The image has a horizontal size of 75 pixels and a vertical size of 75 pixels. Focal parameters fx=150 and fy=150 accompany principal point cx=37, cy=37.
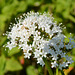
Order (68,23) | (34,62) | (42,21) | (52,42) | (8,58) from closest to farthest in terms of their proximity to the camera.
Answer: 1. (52,42)
2. (42,21)
3. (8,58)
4. (34,62)
5. (68,23)

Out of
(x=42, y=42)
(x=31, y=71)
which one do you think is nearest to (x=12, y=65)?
(x=31, y=71)

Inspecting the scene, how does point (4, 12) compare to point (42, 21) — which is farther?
point (4, 12)

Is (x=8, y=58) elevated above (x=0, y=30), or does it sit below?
below

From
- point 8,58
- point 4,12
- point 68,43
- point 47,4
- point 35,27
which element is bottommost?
point 68,43

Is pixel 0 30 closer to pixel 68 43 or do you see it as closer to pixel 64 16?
pixel 64 16

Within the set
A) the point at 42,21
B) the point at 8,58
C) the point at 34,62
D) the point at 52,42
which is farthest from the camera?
the point at 34,62

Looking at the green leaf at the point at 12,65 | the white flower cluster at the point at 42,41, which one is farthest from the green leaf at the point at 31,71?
the white flower cluster at the point at 42,41

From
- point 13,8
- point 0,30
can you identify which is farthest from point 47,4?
point 0,30
